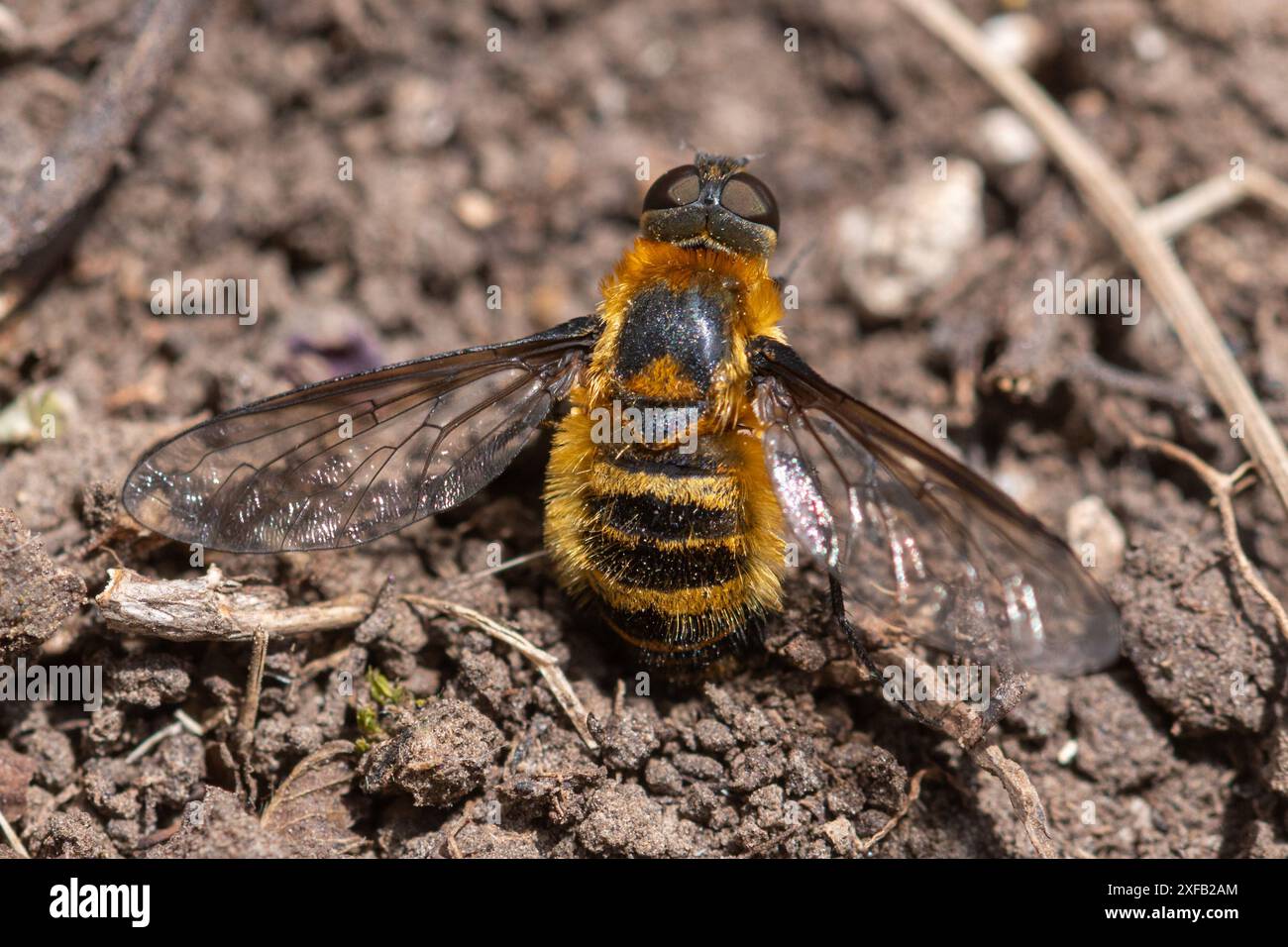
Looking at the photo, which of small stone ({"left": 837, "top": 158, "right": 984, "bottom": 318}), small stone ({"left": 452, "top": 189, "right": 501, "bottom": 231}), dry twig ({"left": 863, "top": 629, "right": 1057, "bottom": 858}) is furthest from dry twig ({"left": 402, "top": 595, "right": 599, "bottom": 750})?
small stone ({"left": 837, "top": 158, "right": 984, "bottom": 318})

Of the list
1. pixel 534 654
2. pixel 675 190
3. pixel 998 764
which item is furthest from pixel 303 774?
pixel 675 190

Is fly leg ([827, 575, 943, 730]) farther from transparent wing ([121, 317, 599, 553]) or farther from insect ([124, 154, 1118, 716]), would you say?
transparent wing ([121, 317, 599, 553])

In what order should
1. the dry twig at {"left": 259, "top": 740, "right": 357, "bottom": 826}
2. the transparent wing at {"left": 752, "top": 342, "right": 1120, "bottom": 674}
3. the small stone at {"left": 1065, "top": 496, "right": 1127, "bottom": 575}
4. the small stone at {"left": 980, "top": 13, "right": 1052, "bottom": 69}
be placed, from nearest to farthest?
1. the transparent wing at {"left": 752, "top": 342, "right": 1120, "bottom": 674}
2. the dry twig at {"left": 259, "top": 740, "right": 357, "bottom": 826}
3. the small stone at {"left": 1065, "top": 496, "right": 1127, "bottom": 575}
4. the small stone at {"left": 980, "top": 13, "right": 1052, "bottom": 69}

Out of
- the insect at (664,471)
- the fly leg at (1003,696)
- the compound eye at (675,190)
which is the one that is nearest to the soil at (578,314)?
the fly leg at (1003,696)

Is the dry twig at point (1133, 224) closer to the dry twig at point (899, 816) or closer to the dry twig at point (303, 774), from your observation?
the dry twig at point (899, 816)

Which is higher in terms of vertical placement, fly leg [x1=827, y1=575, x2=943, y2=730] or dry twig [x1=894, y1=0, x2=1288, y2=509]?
dry twig [x1=894, y1=0, x2=1288, y2=509]

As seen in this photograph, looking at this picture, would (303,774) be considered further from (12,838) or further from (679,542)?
(679,542)

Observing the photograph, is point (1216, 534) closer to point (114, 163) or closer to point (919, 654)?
point (919, 654)

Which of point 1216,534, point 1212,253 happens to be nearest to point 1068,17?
point 1212,253
